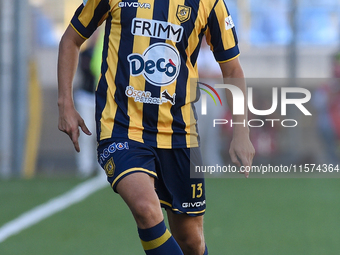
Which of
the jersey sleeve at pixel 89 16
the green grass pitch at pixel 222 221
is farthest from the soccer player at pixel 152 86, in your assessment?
the green grass pitch at pixel 222 221

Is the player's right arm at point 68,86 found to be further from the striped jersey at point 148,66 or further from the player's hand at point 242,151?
the player's hand at point 242,151

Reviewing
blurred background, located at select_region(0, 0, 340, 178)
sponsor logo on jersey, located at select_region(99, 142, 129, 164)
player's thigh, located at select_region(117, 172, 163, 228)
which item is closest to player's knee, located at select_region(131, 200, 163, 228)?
player's thigh, located at select_region(117, 172, 163, 228)

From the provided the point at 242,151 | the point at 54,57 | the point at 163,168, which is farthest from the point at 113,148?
the point at 54,57

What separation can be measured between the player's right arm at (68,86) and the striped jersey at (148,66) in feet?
0.46

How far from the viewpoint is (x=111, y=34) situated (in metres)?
3.18

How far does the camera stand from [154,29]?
123 inches

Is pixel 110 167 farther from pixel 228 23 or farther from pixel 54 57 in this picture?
pixel 54 57

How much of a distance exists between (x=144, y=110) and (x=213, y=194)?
13.5 ft

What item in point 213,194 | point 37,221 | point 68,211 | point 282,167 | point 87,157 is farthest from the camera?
point 282,167

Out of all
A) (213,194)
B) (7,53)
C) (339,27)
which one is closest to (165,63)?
(213,194)

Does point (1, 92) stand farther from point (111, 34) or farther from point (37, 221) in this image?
point (111, 34)

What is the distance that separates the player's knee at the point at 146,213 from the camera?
2768mm

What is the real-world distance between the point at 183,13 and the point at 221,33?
0.88ft

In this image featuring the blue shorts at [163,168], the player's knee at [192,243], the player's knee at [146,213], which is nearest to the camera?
the player's knee at [146,213]
